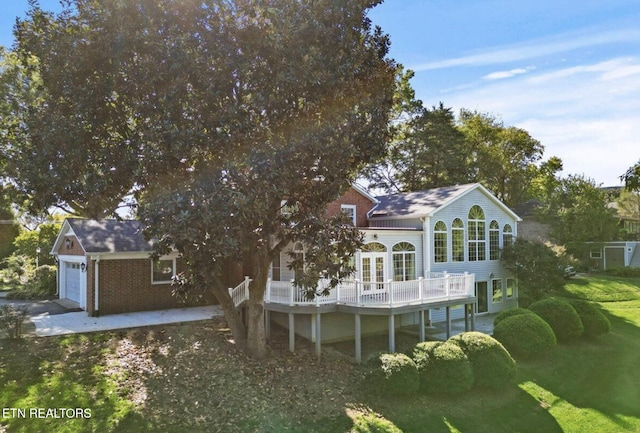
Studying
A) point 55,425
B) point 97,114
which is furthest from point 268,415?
point 97,114

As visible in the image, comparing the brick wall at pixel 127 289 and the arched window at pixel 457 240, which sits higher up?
the arched window at pixel 457 240

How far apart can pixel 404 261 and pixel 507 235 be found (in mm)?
8051

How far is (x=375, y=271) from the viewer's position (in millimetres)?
17344

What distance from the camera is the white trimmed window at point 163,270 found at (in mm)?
18612

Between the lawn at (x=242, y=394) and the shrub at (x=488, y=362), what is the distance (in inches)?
13.8

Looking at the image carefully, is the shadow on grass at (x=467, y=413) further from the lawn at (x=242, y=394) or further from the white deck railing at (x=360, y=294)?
the white deck railing at (x=360, y=294)

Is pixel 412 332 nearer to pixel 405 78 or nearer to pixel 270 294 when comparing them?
pixel 270 294

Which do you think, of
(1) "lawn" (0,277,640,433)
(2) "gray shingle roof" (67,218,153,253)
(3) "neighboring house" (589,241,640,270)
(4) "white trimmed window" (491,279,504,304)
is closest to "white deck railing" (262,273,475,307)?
(1) "lawn" (0,277,640,433)

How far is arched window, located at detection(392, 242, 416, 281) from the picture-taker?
18.2 meters

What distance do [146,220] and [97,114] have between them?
3614mm

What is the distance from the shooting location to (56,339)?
12984 mm

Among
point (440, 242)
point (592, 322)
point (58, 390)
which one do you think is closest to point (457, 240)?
point (440, 242)

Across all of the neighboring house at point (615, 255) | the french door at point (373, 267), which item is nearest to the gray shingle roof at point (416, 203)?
the french door at point (373, 267)

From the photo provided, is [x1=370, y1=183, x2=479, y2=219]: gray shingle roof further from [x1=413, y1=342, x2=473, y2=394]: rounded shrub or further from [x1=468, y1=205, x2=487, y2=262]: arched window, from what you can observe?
[x1=413, y1=342, x2=473, y2=394]: rounded shrub
